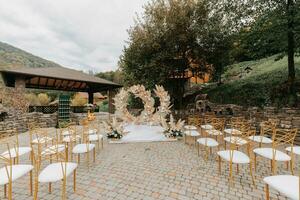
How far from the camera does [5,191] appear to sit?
285 centimetres

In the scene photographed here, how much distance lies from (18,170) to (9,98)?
8.26m

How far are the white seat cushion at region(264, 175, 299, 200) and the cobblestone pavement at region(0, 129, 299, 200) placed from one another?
78 cm

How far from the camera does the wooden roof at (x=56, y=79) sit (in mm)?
9978

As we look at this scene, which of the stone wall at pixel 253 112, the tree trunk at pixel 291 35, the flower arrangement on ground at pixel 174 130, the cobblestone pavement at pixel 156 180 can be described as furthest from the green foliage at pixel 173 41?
the cobblestone pavement at pixel 156 180

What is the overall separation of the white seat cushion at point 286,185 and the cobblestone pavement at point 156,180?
2.56 ft

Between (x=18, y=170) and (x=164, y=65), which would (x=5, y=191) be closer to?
(x=18, y=170)

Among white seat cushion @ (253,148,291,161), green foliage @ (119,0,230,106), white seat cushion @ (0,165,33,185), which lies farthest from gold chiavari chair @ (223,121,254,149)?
green foliage @ (119,0,230,106)

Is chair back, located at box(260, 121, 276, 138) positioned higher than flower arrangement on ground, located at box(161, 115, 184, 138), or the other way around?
chair back, located at box(260, 121, 276, 138)

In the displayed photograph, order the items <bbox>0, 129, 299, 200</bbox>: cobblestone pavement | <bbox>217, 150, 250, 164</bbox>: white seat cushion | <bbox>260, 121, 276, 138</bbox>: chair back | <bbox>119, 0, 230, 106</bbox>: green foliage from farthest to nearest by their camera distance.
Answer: <bbox>119, 0, 230, 106</bbox>: green foliage < <bbox>260, 121, 276, 138</bbox>: chair back < <bbox>217, 150, 250, 164</bbox>: white seat cushion < <bbox>0, 129, 299, 200</bbox>: cobblestone pavement

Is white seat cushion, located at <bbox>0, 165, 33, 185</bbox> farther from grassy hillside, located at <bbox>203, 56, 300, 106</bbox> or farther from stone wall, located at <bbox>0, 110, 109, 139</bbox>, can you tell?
grassy hillside, located at <bbox>203, 56, 300, 106</bbox>

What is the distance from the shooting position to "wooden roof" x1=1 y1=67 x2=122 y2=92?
9.98 meters

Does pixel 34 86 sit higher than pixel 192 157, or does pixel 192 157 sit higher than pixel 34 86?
pixel 34 86

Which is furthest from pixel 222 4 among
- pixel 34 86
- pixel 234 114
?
pixel 34 86

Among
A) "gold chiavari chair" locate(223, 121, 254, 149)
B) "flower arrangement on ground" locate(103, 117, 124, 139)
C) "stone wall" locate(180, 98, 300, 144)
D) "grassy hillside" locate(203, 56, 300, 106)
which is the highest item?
"grassy hillside" locate(203, 56, 300, 106)
